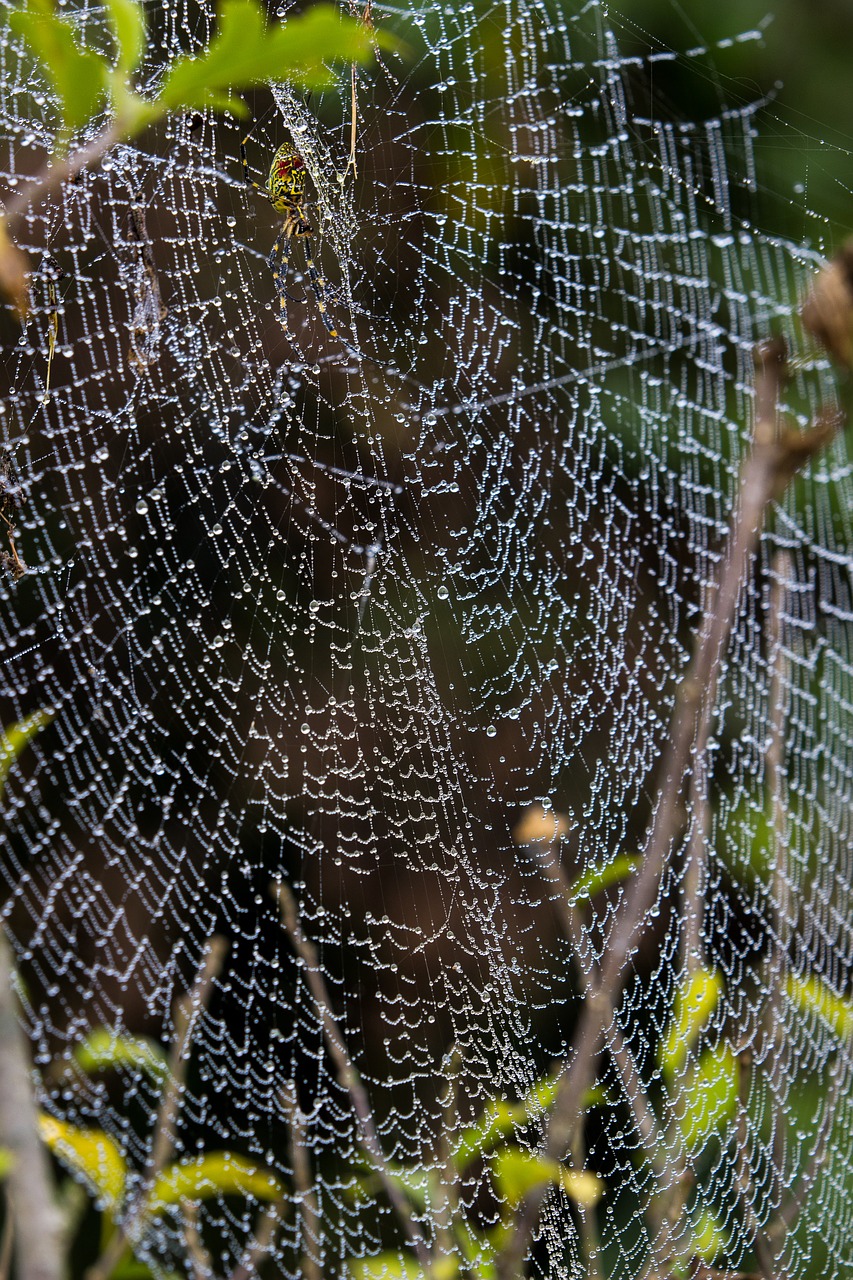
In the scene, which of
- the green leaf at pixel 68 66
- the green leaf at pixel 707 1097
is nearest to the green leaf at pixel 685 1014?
the green leaf at pixel 707 1097

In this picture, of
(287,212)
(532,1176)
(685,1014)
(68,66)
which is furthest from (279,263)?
(532,1176)

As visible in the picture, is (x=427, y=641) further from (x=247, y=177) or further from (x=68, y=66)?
(x=68, y=66)

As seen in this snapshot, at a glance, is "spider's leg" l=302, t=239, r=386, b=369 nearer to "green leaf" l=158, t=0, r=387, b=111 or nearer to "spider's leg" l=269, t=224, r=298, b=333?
"spider's leg" l=269, t=224, r=298, b=333

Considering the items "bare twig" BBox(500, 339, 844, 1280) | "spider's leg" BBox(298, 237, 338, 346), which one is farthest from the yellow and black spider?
"bare twig" BBox(500, 339, 844, 1280)

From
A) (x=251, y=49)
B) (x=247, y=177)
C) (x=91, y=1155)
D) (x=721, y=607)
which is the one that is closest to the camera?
(x=721, y=607)

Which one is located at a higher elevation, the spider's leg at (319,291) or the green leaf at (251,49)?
the spider's leg at (319,291)

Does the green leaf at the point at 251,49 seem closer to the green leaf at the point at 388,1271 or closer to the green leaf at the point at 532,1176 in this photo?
the green leaf at the point at 532,1176

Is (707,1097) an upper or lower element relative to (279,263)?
lower
